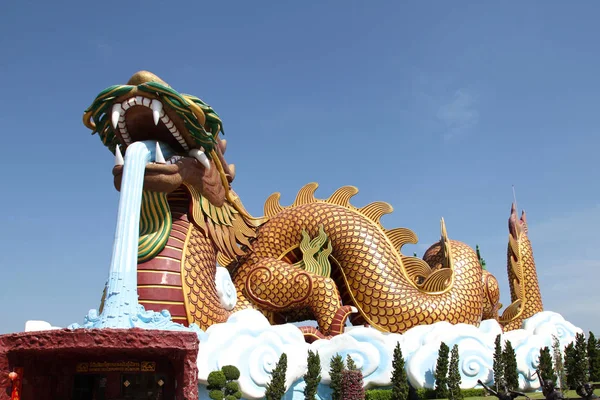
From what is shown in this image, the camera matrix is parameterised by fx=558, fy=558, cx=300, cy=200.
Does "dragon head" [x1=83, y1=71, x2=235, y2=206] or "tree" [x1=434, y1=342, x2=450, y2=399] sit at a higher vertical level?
"dragon head" [x1=83, y1=71, x2=235, y2=206]

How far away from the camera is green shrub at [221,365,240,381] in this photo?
9742mm

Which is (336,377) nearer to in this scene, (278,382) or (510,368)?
(278,382)

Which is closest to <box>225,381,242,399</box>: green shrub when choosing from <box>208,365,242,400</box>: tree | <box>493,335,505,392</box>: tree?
<box>208,365,242,400</box>: tree

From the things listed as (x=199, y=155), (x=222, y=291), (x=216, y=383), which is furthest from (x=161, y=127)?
(x=216, y=383)

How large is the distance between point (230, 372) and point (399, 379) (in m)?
3.74

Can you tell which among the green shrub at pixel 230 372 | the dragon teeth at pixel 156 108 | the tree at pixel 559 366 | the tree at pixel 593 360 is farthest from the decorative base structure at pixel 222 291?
the tree at pixel 593 360

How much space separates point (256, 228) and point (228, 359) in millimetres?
4998

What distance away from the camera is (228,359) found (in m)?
10.0

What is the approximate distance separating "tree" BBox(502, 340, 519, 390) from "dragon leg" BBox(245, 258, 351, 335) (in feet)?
12.8

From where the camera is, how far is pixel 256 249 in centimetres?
1466

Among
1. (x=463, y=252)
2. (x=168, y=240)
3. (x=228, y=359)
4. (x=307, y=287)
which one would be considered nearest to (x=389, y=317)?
(x=307, y=287)

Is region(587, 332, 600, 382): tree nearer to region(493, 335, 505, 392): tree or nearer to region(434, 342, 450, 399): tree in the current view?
region(493, 335, 505, 392): tree

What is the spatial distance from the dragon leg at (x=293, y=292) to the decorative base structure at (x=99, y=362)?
425 centimetres

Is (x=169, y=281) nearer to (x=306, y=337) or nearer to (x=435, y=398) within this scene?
(x=306, y=337)
